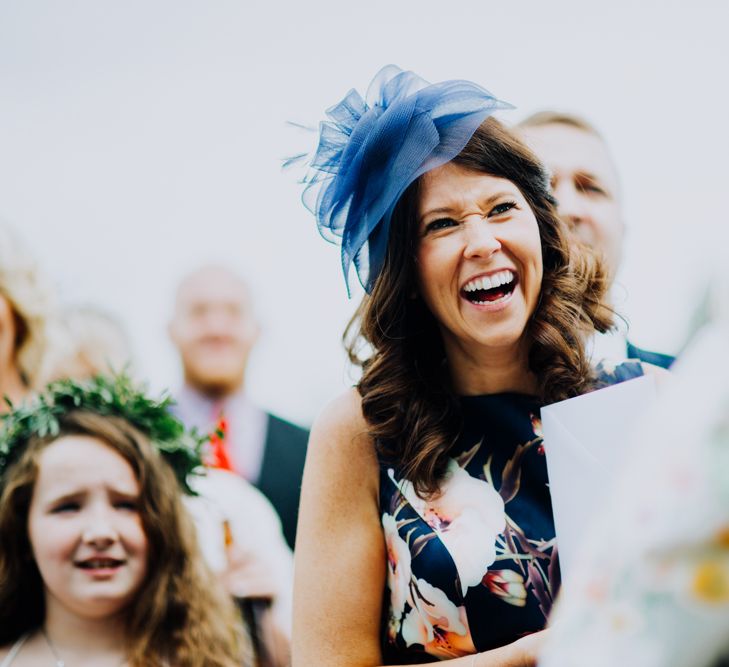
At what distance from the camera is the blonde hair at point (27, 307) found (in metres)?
4.32

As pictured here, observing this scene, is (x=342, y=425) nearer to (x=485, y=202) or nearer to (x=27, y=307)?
(x=485, y=202)

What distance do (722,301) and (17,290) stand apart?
3.97m

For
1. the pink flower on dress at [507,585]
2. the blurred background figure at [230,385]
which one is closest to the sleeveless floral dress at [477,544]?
the pink flower on dress at [507,585]

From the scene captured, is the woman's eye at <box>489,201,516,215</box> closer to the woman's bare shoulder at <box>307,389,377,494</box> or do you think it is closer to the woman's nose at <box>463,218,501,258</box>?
the woman's nose at <box>463,218,501,258</box>

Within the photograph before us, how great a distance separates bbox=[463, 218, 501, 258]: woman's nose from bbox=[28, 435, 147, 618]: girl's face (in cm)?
146

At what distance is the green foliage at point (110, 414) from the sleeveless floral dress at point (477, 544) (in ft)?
4.04

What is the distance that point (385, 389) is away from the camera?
220 cm

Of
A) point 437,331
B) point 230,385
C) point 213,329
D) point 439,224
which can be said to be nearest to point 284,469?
point 230,385

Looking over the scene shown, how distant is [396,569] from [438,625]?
148mm

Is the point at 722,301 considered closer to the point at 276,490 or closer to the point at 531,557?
the point at 531,557

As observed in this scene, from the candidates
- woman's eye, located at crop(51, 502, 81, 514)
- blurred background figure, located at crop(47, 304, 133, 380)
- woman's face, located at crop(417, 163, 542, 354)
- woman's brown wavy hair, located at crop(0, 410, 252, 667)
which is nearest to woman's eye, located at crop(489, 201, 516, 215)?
woman's face, located at crop(417, 163, 542, 354)

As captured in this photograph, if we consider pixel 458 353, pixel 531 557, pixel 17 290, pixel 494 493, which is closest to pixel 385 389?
pixel 458 353

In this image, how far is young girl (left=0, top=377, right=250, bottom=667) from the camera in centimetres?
286

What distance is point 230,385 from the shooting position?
4.70 m
